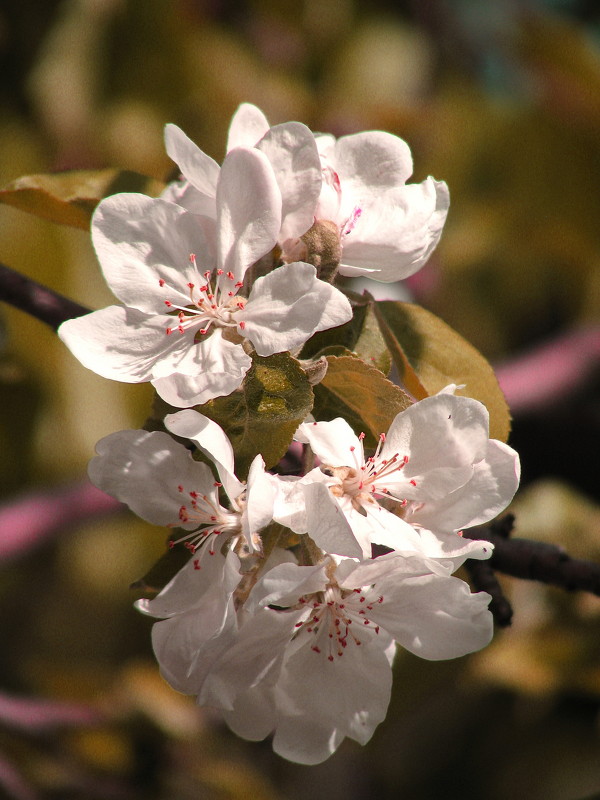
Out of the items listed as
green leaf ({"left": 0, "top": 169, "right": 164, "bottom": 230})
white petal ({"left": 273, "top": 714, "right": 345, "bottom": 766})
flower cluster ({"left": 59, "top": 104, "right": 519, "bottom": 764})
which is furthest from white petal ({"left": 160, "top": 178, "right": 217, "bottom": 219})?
white petal ({"left": 273, "top": 714, "right": 345, "bottom": 766})

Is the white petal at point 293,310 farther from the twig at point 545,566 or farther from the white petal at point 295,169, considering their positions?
the twig at point 545,566

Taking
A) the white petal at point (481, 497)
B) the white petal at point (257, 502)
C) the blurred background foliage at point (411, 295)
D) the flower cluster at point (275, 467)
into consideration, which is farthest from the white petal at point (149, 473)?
the blurred background foliage at point (411, 295)

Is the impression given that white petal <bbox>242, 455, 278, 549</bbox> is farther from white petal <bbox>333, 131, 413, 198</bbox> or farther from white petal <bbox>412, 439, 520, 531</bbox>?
white petal <bbox>333, 131, 413, 198</bbox>

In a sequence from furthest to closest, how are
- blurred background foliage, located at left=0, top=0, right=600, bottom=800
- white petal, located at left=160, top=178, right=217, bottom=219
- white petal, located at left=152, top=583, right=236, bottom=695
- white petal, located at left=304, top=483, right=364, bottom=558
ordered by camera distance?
blurred background foliage, located at left=0, top=0, right=600, bottom=800 < white petal, located at left=160, top=178, right=217, bottom=219 < white petal, located at left=152, top=583, right=236, bottom=695 < white petal, located at left=304, top=483, right=364, bottom=558

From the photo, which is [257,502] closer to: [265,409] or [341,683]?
[265,409]

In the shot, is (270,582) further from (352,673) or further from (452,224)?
(452,224)

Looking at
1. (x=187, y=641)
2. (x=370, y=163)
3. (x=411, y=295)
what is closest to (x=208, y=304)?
(x=370, y=163)
